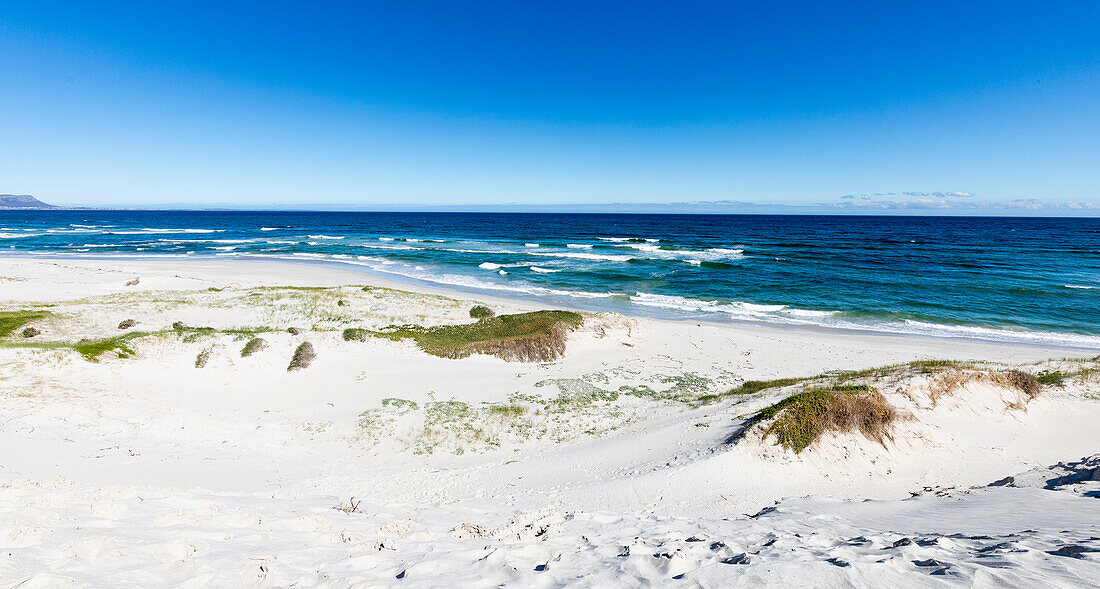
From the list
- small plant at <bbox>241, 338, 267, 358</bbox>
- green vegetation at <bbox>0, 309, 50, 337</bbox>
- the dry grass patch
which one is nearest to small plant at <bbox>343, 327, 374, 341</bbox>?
small plant at <bbox>241, 338, 267, 358</bbox>

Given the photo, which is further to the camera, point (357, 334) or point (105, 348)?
point (357, 334)

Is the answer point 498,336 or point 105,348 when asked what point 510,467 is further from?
point 105,348

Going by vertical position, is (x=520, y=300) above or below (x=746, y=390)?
above

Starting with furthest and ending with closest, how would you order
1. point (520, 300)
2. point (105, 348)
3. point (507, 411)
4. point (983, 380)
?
1. point (520, 300)
2. point (105, 348)
3. point (507, 411)
4. point (983, 380)

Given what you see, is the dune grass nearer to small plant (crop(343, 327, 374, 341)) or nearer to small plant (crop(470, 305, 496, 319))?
small plant (crop(343, 327, 374, 341))

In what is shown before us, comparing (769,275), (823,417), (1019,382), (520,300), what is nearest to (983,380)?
(1019,382)

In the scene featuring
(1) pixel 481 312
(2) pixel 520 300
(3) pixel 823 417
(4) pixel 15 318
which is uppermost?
(4) pixel 15 318

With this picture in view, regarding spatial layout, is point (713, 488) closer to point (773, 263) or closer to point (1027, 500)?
point (1027, 500)
